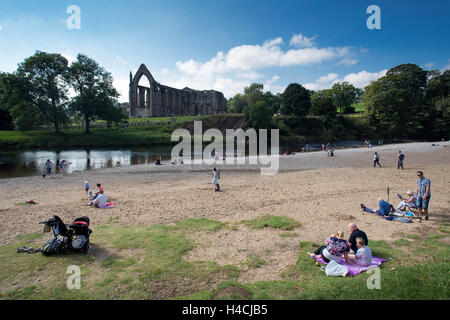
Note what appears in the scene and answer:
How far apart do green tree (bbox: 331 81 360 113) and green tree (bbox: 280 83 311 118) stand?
60.3ft

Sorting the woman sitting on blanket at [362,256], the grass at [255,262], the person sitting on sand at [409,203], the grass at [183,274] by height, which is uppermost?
the person sitting on sand at [409,203]

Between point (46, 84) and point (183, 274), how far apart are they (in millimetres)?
67407

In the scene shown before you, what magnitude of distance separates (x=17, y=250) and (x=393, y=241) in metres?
12.5

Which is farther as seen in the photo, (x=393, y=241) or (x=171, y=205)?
(x=171, y=205)

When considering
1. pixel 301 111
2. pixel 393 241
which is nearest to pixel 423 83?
pixel 301 111

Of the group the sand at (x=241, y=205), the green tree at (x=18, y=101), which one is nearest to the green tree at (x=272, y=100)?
the green tree at (x=18, y=101)

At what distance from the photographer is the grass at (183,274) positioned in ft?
17.6

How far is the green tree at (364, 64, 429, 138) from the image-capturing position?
74.3 m

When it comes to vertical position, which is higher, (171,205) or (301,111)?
(301,111)

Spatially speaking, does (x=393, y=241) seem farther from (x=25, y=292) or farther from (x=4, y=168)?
(x=4, y=168)

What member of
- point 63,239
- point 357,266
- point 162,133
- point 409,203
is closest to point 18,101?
point 162,133

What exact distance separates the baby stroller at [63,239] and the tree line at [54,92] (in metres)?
61.9

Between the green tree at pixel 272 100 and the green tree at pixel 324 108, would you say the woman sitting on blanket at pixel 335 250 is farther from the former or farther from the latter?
the green tree at pixel 272 100
